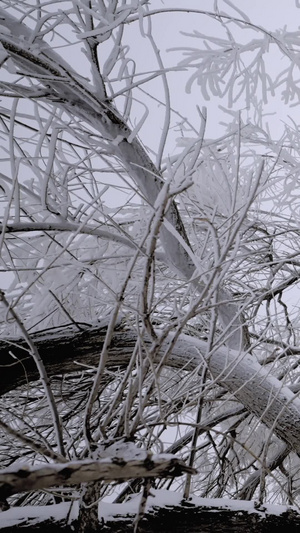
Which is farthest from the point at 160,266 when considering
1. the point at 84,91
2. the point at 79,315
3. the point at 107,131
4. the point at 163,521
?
the point at 163,521

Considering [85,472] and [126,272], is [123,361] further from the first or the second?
[85,472]

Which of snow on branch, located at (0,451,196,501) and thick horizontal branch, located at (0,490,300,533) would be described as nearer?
snow on branch, located at (0,451,196,501)

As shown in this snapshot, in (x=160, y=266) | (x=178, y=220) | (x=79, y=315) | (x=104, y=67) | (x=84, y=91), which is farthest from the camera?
(x=160, y=266)

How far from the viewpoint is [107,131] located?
123 inches

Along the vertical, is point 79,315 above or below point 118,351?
above

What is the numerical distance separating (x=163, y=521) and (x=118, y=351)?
3.84 feet

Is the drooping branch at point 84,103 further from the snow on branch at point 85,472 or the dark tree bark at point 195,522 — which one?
the snow on branch at point 85,472

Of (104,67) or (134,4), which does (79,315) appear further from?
(134,4)

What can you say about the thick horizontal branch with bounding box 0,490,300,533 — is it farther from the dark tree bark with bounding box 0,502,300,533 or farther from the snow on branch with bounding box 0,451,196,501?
the snow on branch with bounding box 0,451,196,501

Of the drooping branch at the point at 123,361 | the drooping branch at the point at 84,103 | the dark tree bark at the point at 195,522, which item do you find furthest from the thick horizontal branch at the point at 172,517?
the drooping branch at the point at 84,103

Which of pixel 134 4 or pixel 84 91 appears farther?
pixel 84 91

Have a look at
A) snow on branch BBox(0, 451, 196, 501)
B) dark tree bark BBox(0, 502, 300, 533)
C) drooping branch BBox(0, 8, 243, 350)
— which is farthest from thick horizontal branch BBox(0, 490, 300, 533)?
snow on branch BBox(0, 451, 196, 501)

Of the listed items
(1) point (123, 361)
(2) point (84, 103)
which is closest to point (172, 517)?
(1) point (123, 361)

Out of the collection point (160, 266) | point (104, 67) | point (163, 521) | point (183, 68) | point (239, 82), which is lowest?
point (163, 521)
